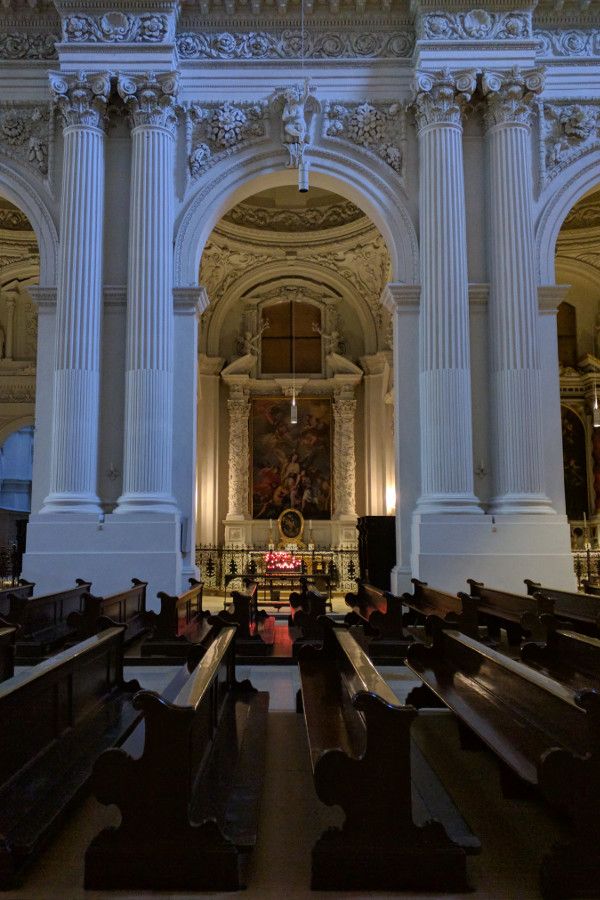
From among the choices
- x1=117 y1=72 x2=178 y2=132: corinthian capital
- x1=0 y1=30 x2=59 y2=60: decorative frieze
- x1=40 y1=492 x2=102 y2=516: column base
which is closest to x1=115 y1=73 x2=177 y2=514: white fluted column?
x1=117 y1=72 x2=178 y2=132: corinthian capital

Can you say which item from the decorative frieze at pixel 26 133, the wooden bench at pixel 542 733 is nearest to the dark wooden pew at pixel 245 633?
the wooden bench at pixel 542 733

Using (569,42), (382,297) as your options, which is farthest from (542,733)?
(569,42)

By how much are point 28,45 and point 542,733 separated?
1197 centimetres

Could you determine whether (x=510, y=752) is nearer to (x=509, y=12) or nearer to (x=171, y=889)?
(x=171, y=889)

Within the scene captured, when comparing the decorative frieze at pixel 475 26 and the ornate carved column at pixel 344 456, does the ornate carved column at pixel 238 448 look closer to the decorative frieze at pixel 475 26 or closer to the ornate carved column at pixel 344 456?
the ornate carved column at pixel 344 456

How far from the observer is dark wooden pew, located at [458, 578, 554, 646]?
19.7 feet

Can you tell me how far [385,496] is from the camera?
17891 mm

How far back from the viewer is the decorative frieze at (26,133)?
11.3m

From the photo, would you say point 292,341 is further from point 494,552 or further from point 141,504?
point 494,552

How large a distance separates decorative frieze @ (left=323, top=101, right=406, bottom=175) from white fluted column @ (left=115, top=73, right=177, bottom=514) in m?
2.35

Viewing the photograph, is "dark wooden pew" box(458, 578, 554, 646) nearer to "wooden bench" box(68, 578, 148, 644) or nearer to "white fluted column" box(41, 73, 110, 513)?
"wooden bench" box(68, 578, 148, 644)

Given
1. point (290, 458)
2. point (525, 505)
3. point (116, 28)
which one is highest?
point (116, 28)

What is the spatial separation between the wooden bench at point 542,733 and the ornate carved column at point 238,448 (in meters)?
14.0

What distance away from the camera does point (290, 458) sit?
62.2 ft
